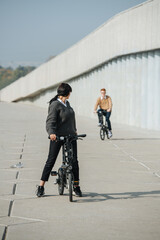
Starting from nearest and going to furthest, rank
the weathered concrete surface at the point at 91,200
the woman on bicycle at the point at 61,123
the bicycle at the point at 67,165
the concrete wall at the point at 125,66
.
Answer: the weathered concrete surface at the point at 91,200 → the bicycle at the point at 67,165 → the woman on bicycle at the point at 61,123 → the concrete wall at the point at 125,66

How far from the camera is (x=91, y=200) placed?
23.3 ft

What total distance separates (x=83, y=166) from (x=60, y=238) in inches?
207

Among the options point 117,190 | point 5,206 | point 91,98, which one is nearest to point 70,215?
point 5,206

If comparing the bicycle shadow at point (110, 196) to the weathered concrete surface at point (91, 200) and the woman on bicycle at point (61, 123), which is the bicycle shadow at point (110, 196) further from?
the woman on bicycle at point (61, 123)

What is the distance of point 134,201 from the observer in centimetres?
705

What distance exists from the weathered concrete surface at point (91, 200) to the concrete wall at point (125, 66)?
32.3ft

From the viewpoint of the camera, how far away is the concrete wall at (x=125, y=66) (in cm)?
2252

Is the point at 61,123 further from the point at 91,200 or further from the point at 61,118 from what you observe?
the point at 91,200

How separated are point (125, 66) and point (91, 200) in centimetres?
1938

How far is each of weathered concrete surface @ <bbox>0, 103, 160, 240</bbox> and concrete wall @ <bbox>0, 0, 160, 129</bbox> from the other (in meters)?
9.85

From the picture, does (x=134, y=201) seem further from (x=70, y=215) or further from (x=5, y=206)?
(x=5, y=206)

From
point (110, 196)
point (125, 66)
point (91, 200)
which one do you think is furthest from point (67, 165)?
point (125, 66)

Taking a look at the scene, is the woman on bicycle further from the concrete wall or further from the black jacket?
the concrete wall

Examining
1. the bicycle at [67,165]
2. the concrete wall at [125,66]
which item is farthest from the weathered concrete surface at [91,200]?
the concrete wall at [125,66]
